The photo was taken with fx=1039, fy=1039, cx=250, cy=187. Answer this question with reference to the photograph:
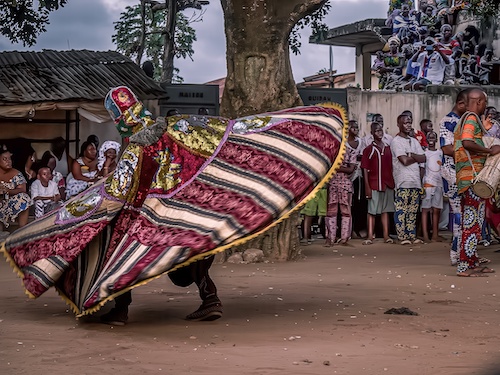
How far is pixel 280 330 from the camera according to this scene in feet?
25.4

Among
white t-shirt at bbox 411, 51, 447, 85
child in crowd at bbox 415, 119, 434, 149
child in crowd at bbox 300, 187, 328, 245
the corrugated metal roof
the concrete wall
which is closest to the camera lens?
child in crowd at bbox 300, 187, 328, 245

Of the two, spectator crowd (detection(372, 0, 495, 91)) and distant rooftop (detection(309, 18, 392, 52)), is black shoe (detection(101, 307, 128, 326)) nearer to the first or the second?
spectator crowd (detection(372, 0, 495, 91))

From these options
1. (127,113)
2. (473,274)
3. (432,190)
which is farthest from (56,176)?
(127,113)

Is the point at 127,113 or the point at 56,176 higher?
the point at 127,113

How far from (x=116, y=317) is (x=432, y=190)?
28.8 feet

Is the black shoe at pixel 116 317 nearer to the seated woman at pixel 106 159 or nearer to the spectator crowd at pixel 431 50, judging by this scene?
the seated woman at pixel 106 159

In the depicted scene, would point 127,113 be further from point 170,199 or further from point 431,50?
point 431,50

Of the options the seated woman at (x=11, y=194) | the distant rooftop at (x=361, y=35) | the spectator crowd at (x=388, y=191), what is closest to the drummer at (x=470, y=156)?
the spectator crowd at (x=388, y=191)


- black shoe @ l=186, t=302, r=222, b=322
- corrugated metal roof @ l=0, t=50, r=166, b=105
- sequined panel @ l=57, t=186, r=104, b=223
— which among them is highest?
corrugated metal roof @ l=0, t=50, r=166, b=105

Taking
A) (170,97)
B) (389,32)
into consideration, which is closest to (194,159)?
(170,97)

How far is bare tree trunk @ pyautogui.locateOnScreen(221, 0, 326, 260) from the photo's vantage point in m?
13.2

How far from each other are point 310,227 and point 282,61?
3.32 meters

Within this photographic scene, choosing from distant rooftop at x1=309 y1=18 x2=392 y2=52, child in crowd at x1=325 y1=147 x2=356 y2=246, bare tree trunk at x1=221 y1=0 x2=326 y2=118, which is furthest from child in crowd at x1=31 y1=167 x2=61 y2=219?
distant rooftop at x1=309 y1=18 x2=392 y2=52

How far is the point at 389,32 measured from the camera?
29.7 meters
